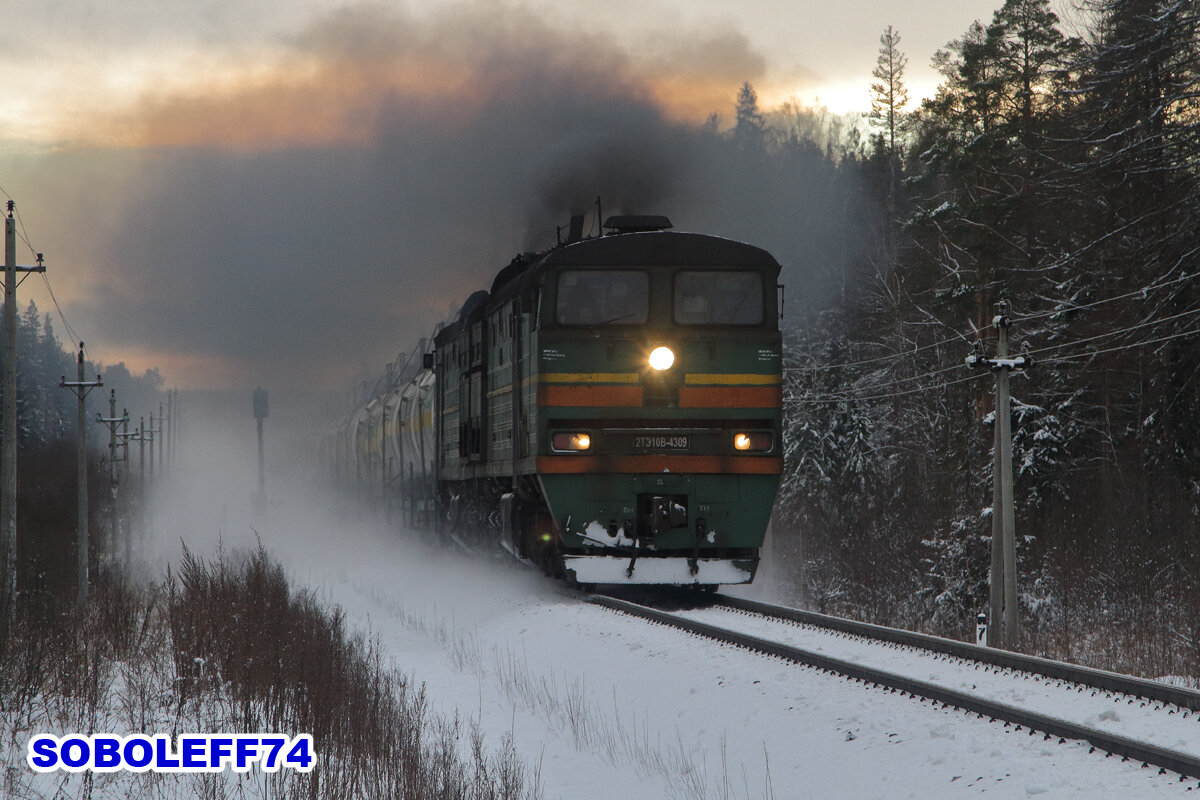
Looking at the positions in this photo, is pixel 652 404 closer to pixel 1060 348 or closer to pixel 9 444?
pixel 9 444

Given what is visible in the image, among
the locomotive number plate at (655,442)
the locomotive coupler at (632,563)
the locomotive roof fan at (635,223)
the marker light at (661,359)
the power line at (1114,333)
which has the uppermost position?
the locomotive roof fan at (635,223)

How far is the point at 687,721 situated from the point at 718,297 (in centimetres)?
665

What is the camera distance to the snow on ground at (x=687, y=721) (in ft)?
20.4

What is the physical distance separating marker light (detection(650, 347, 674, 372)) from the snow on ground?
2.91 meters

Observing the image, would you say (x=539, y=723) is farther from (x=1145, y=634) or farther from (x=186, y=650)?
(x=1145, y=634)

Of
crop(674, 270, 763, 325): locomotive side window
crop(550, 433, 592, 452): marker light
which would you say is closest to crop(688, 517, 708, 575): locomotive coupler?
crop(550, 433, 592, 452): marker light

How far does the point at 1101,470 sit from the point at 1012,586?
8.11 meters

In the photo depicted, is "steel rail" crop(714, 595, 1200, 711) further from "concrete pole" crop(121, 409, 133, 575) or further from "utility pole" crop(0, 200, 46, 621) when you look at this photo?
"concrete pole" crop(121, 409, 133, 575)

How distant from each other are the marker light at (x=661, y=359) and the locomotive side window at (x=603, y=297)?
18.5 inches

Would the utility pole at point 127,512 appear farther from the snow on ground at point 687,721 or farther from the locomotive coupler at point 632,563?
the locomotive coupler at point 632,563

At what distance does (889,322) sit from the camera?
38.6m

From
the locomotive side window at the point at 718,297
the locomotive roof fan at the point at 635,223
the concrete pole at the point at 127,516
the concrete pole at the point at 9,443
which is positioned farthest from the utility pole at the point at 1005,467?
the concrete pole at the point at 127,516

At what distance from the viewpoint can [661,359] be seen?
45.1ft

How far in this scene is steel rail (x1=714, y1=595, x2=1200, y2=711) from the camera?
7281 millimetres
